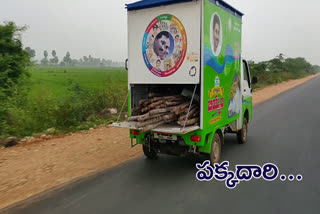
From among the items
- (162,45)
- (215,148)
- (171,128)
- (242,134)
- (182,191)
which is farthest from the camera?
(242,134)

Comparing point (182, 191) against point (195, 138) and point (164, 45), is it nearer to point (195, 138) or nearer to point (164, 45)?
point (195, 138)

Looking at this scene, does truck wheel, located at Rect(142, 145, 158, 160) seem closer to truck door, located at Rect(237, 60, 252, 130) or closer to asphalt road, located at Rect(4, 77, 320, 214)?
asphalt road, located at Rect(4, 77, 320, 214)

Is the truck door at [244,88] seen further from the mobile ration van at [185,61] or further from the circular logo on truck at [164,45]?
the circular logo on truck at [164,45]

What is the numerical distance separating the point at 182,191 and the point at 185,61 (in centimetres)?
218

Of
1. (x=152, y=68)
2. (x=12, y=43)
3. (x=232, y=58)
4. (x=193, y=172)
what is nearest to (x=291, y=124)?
(x=232, y=58)

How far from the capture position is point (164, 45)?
517 cm

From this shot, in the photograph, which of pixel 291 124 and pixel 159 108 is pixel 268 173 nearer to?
pixel 159 108

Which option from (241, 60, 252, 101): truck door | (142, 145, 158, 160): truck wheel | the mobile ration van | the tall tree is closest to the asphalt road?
(142, 145, 158, 160): truck wheel

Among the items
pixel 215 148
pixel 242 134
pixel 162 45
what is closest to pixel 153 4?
pixel 162 45

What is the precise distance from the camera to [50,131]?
8.73 m

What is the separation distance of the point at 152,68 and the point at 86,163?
245 cm

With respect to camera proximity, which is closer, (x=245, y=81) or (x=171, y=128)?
(x=171, y=128)

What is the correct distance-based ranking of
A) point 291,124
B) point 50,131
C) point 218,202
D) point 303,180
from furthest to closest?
point 291,124, point 50,131, point 303,180, point 218,202

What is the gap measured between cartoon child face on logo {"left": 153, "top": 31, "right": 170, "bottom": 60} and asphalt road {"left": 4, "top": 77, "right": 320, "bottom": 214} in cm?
220
